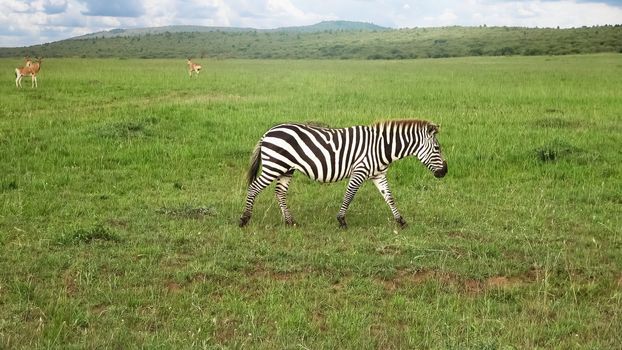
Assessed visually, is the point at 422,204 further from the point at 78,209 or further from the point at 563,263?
the point at 78,209

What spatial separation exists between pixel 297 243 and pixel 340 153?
158 centimetres

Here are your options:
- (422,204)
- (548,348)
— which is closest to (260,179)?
(422,204)

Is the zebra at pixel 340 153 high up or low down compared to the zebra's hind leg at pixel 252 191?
up

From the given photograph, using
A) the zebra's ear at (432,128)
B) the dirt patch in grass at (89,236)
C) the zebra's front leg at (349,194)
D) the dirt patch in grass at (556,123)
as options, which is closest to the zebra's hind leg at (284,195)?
the zebra's front leg at (349,194)

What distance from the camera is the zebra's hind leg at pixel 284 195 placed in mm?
8617

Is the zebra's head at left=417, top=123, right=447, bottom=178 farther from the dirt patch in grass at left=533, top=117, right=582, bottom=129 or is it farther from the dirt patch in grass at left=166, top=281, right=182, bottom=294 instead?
the dirt patch in grass at left=533, top=117, right=582, bottom=129

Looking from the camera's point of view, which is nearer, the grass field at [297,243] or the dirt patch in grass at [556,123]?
the grass field at [297,243]

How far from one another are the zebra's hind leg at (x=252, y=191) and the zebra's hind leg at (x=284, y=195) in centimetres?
21

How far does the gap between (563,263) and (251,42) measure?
95.2m

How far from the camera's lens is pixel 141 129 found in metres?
14.9

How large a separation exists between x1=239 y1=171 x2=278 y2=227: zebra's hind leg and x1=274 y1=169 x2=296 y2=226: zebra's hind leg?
0.21 m

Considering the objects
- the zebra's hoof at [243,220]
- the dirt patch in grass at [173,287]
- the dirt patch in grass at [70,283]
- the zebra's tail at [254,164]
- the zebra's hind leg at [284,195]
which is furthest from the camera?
the zebra's tail at [254,164]

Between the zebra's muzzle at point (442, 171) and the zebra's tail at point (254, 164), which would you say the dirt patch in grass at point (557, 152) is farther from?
the zebra's tail at point (254, 164)

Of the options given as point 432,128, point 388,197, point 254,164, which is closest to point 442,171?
point 432,128
